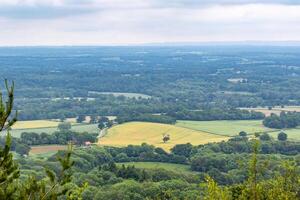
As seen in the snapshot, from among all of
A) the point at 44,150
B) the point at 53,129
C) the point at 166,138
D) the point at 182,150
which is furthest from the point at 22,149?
the point at 182,150

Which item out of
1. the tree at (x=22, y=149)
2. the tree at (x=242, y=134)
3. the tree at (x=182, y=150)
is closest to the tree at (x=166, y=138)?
the tree at (x=182, y=150)

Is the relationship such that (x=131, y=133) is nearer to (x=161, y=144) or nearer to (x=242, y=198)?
(x=161, y=144)

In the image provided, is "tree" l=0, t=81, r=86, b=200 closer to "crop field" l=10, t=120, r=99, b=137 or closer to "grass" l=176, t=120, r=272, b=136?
"grass" l=176, t=120, r=272, b=136

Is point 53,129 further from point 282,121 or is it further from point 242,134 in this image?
point 282,121

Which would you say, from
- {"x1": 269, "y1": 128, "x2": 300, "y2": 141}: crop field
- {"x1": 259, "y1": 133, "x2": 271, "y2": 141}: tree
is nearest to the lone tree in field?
{"x1": 259, "y1": 133, "x2": 271, "y2": 141}: tree

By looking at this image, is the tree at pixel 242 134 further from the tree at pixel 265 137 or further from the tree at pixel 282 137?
the tree at pixel 282 137

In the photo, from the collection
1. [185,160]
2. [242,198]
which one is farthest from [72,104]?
[242,198]
